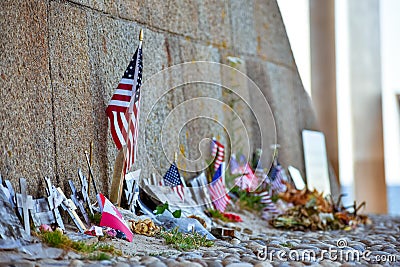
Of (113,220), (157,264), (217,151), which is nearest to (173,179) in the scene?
(217,151)

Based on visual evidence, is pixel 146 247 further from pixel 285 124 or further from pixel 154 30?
pixel 285 124

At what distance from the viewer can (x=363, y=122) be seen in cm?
1023

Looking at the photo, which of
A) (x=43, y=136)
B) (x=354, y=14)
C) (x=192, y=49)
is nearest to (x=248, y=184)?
(x=192, y=49)

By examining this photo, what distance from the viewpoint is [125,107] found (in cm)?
484

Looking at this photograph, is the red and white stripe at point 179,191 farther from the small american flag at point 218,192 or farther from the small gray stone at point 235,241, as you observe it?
the small gray stone at point 235,241

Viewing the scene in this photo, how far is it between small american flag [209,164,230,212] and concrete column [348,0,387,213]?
4333 millimetres

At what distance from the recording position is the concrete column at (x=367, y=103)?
33.2 feet

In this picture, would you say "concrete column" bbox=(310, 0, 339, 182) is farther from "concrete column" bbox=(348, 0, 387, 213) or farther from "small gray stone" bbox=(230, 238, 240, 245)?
"small gray stone" bbox=(230, 238, 240, 245)

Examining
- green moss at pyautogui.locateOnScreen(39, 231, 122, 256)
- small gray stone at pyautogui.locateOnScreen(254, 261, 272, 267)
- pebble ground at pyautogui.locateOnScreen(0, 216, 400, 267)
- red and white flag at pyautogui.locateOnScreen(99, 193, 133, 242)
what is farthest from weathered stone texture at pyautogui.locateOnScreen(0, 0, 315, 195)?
small gray stone at pyautogui.locateOnScreen(254, 261, 272, 267)

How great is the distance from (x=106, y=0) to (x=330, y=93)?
5478 mm

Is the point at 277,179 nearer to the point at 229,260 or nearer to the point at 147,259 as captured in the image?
the point at 229,260

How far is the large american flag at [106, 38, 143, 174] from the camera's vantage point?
191 inches

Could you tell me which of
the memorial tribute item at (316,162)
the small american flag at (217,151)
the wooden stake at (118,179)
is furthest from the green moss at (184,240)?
the memorial tribute item at (316,162)

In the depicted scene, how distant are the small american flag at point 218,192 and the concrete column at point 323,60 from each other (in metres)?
4.15
